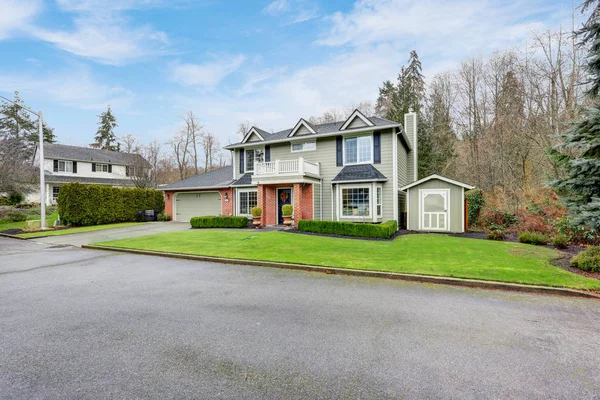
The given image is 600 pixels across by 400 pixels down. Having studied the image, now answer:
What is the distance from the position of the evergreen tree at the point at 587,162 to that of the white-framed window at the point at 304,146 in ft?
42.2

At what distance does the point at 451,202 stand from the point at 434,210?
0.94m

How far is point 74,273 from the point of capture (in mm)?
7273

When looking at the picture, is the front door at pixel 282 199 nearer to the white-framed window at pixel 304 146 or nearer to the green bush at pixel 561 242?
the white-framed window at pixel 304 146

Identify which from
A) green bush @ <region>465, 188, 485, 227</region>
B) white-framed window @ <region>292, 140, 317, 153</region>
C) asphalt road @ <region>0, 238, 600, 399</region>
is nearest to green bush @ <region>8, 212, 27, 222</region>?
asphalt road @ <region>0, 238, 600, 399</region>

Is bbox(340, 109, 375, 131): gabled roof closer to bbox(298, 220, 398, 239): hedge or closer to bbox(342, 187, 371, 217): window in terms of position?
bbox(342, 187, 371, 217): window

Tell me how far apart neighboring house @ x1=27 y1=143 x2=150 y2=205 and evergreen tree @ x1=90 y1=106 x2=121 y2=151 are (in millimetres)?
13286

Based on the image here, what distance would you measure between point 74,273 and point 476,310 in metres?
9.31

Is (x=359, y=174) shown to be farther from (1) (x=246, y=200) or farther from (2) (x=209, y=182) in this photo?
(2) (x=209, y=182)

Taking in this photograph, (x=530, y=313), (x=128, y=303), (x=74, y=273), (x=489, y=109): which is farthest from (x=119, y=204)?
(x=489, y=109)

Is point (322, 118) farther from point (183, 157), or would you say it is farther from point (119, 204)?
point (119, 204)

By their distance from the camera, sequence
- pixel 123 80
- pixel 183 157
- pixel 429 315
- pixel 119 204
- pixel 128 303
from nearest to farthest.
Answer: pixel 429 315
pixel 128 303
pixel 123 80
pixel 119 204
pixel 183 157

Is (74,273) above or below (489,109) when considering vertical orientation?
below

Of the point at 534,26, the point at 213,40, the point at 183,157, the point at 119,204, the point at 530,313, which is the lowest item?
the point at 530,313

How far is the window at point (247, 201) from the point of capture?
64.6ft
